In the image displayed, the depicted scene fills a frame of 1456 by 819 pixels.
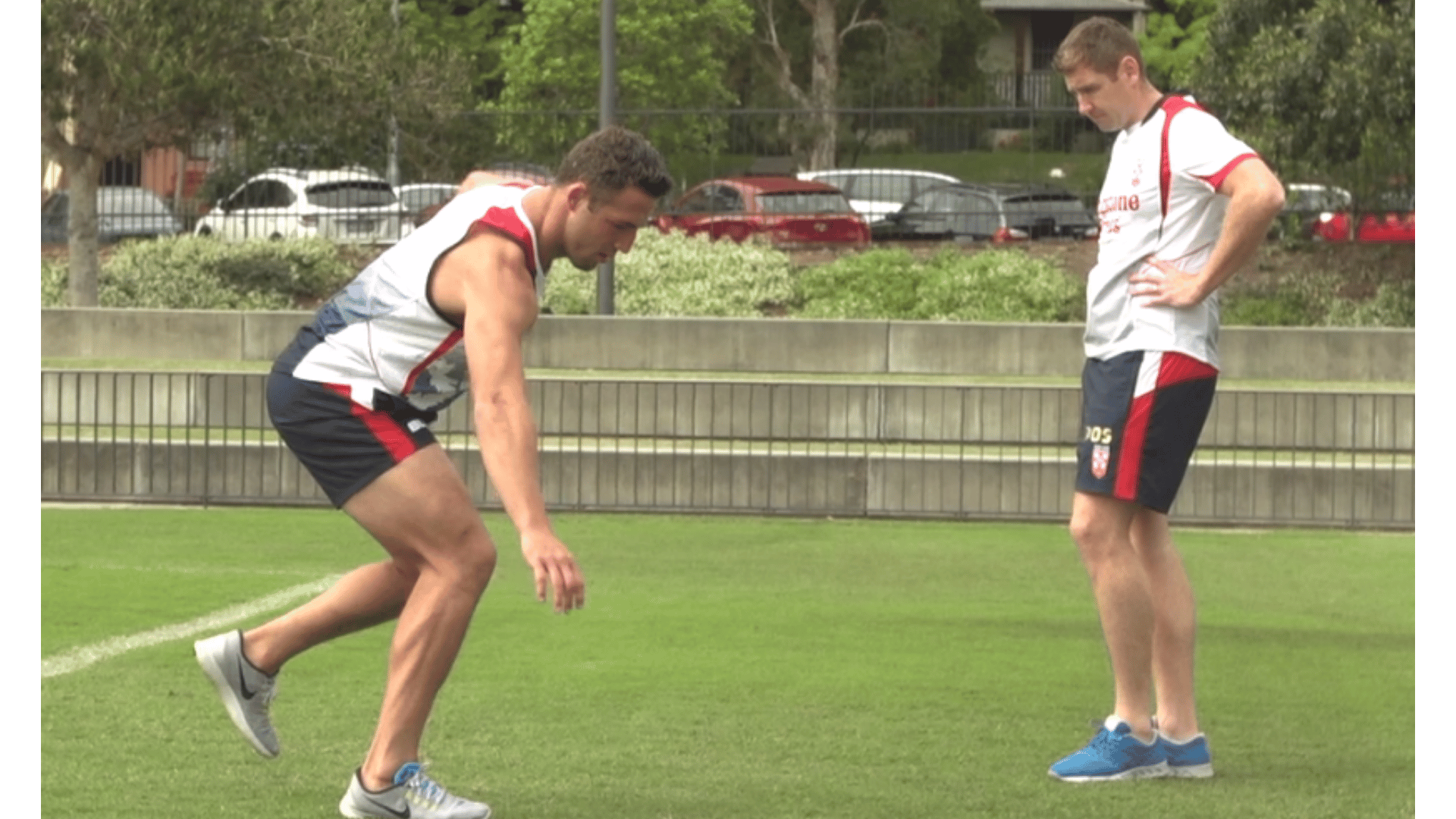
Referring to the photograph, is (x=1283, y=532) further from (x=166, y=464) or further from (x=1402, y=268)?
(x=1402, y=268)

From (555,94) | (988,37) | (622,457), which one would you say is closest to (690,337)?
(622,457)

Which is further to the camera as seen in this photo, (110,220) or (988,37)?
(988,37)

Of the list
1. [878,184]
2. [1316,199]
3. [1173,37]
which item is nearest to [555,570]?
[1316,199]

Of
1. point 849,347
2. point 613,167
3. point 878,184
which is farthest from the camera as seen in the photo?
point 878,184

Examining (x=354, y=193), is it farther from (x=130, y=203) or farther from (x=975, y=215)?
(x=975, y=215)

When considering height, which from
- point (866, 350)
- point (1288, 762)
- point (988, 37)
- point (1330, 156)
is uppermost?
point (988, 37)

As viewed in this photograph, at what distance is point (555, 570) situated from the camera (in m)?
5.12

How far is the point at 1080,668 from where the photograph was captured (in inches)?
329

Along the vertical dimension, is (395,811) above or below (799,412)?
below

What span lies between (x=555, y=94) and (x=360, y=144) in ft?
49.1

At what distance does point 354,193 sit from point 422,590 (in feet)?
70.2

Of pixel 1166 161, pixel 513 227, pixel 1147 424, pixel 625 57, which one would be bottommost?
pixel 1147 424

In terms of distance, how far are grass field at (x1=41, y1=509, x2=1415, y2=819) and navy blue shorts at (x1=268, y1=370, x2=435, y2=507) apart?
2.70ft

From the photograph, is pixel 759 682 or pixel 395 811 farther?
pixel 759 682
